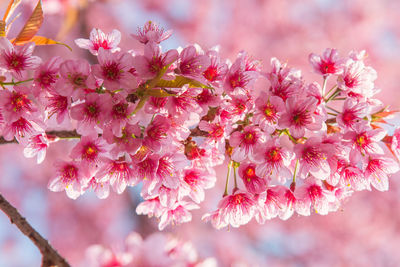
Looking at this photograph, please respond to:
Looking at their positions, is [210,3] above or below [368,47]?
above

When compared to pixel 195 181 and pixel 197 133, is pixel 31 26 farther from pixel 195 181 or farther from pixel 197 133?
pixel 195 181

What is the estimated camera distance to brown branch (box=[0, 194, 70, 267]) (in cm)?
121

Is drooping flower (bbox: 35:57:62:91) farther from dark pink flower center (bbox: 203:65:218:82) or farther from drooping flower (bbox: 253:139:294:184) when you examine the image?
drooping flower (bbox: 253:139:294:184)

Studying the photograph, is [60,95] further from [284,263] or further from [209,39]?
[284,263]

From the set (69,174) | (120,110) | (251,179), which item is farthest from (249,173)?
(69,174)

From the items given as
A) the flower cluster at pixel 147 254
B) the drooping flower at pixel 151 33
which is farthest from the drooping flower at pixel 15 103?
the flower cluster at pixel 147 254

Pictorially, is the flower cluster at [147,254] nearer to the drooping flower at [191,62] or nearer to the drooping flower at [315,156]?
the drooping flower at [315,156]

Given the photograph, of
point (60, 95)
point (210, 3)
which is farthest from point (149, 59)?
point (210, 3)

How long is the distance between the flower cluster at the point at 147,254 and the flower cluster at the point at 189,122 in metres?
0.84

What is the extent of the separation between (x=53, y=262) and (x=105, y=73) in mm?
627

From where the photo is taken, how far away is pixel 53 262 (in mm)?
1211

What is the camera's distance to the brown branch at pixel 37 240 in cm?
121

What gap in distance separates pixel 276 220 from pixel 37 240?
23.8 ft

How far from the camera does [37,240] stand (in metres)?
1.21
